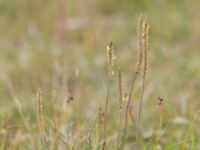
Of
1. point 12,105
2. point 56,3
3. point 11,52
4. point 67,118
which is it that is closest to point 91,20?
point 56,3

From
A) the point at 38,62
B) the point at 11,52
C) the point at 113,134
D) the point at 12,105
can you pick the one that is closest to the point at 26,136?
the point at 113,134

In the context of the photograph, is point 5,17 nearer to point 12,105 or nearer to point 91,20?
point 91,20

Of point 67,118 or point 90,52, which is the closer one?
point 67,118

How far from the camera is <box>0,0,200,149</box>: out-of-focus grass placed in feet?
10.1

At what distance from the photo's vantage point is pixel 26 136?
252 cm

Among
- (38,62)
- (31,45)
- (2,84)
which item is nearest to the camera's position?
(2,84)

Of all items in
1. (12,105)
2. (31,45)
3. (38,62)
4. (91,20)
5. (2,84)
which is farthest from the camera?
(91,20)

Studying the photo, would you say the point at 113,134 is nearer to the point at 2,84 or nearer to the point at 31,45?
the point at 2,84

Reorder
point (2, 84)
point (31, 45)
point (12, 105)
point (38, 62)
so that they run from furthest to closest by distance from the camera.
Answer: point (31, 45) < point (38, 62) < point (2, 84) < point (12, 105)

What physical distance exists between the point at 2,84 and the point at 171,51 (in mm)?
1166

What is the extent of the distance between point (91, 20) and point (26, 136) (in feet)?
7.89

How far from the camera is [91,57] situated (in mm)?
4191

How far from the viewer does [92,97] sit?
11.4 feet

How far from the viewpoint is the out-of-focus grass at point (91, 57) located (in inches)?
121
